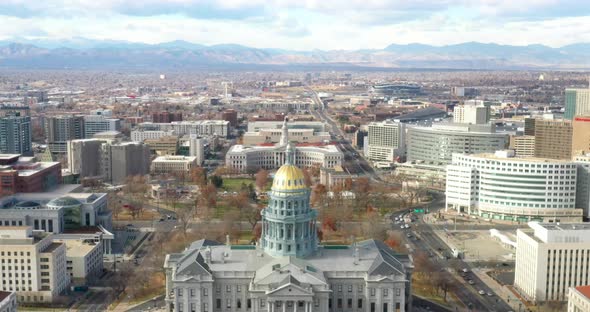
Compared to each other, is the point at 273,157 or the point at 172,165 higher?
the point at 273,157

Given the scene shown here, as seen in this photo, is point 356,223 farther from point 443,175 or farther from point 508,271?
point 443,175

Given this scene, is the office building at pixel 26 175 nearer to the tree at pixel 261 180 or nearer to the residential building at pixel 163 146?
the tree at pixel 261 180

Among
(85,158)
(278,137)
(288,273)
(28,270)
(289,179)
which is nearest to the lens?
(288,273)

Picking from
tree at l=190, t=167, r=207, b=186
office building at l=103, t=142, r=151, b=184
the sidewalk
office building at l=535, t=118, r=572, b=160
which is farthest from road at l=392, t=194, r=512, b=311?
office building at l=103, t=142, r=151, b=184

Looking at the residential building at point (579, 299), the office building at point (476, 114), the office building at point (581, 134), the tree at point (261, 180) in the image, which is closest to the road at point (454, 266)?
the residential building at point (579, 299)

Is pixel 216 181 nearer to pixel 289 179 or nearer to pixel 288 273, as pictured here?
pixel 289 179

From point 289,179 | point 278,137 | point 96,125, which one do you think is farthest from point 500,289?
→ point 96,125

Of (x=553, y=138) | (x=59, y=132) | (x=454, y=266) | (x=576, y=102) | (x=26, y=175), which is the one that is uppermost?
(x=576, y=102)
